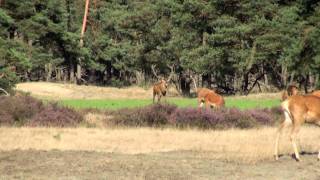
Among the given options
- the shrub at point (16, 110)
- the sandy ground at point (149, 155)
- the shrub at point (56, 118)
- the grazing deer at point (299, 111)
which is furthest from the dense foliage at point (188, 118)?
the grazing deer at point (299, 111)

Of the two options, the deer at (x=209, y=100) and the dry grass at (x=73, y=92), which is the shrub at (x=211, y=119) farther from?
the dry grass at (x=73, y=92)

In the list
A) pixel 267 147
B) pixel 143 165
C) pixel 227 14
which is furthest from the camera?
pixel 227 14

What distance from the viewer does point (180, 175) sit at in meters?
11.6

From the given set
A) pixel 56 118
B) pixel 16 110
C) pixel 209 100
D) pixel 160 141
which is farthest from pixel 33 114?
pixel 160 141

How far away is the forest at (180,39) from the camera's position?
46.0 metres

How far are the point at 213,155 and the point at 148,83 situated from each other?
223ft

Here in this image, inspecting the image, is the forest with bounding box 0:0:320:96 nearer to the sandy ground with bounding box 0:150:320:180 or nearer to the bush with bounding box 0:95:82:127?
the bush with bounding box 0:95:82:127

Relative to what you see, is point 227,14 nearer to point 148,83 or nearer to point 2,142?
point 148,83

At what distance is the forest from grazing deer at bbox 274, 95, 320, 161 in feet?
61.8

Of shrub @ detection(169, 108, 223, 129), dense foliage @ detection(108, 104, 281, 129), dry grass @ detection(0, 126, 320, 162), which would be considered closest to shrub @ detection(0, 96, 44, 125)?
dry grass @ detection(0, 126, 320, 162)

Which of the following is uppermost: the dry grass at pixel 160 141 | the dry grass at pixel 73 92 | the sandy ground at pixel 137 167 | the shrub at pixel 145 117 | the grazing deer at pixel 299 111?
the grazing deer at pixel 299 111

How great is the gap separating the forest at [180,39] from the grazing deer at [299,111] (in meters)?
18.8

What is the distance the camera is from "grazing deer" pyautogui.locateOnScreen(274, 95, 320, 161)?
14.6m

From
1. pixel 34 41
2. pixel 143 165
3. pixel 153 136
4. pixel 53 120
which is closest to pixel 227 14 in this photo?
pixel 34 41
